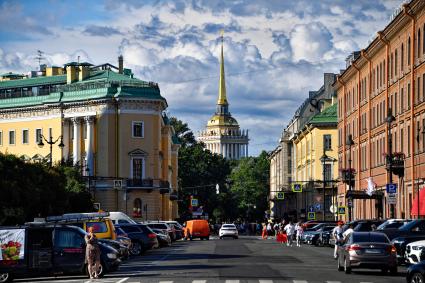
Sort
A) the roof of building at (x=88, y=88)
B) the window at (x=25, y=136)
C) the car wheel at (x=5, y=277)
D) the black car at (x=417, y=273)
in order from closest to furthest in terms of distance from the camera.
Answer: the black car at (x=417, y=273) < the car wheel at (x=5, y=277) < the roof of building at (x=88, y=88) < the window at (x=25, y=136)

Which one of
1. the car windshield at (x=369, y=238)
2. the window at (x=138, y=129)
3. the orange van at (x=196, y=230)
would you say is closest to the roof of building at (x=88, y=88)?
the window at (x=138, y=129)

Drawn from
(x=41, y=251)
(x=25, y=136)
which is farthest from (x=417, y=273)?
(x=25, y=136)

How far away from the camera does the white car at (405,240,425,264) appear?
134 ft

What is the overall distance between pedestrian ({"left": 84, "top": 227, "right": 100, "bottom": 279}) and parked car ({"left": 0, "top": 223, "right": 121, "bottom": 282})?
1.26 metres

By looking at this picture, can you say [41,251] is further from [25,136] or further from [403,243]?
[25,136]

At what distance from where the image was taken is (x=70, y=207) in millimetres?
91438

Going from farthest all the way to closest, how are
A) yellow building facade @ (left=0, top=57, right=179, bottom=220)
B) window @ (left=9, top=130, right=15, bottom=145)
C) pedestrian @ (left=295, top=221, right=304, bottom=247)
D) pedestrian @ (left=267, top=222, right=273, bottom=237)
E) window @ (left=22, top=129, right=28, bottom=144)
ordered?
window @ (left=9, top=130, right=15, bottom=145), window @ (left=22, top=129, right=28, bottom=144), yellow building facade @ (left=0, top=57, right=179, bottom=220), pedestrian @ (left=267, top=222, right=273, bottom=237), pedestrian @ (left=295, top=221, right=304, bottom=247)

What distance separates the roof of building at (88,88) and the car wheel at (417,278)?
99.8 metres

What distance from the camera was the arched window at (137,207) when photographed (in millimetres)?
127688

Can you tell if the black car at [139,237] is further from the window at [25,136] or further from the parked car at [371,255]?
the window at [25,136]

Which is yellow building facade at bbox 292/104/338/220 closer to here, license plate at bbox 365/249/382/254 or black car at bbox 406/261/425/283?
license plate at bbox 365/249/382/254

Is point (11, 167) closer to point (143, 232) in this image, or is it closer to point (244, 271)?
point (143, 232)

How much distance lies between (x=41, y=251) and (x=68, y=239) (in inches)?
39.3

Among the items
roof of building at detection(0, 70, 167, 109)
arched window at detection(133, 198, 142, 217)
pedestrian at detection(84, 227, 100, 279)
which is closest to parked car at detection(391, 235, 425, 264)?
pedestrian at detection(84, 227, 100, 279)
